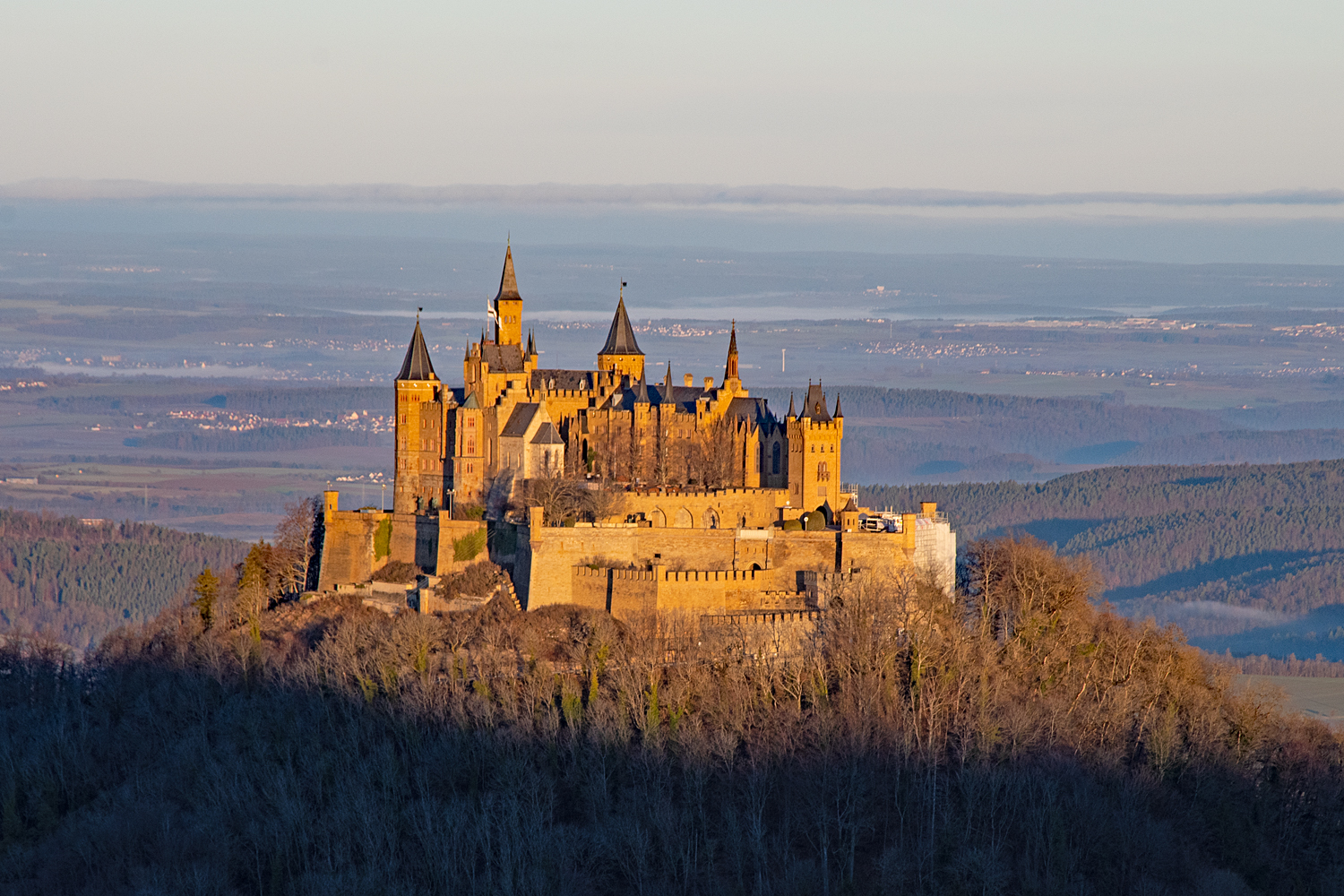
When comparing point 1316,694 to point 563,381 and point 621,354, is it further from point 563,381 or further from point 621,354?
point 563,381

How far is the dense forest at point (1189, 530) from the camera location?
552 ft

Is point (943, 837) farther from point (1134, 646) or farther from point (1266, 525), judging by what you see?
point (1266, 525)

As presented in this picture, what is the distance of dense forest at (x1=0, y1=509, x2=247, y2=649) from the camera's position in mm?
149750

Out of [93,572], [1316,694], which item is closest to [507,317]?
[1316,694]

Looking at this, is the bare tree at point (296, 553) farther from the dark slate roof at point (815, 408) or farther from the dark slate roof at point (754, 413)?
the dark slate roof at point (815, 408)

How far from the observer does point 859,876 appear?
54.8 m

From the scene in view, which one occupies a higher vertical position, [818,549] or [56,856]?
[818,549]

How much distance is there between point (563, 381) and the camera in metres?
75.4

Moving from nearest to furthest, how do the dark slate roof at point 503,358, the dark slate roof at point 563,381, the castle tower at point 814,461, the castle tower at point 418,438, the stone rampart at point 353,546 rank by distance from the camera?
the stone rampart at point 353,546 < the castle tower at point 814,461 < the castle tower at point 418,438 < the dark slate roof at point 503,358 < the dark slate roof at point 563,381

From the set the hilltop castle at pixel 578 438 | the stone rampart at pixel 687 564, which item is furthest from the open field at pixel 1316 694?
the stone rampart at pixel 687 564

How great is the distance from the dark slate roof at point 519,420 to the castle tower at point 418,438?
2.50 metres

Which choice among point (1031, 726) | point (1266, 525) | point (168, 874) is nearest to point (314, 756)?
point (168, 874)

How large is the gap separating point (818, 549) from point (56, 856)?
25.4 metres

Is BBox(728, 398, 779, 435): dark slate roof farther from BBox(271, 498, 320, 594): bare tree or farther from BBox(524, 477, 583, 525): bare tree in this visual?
BBox(271, 498, 320, 594): bare tree
